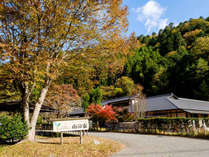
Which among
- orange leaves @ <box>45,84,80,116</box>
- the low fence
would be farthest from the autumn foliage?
the low fence

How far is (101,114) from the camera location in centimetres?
2023

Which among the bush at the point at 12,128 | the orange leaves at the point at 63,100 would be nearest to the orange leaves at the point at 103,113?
the orange leaves at the point at 63,100

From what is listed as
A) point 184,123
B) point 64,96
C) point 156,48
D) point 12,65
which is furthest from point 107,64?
point 156,48

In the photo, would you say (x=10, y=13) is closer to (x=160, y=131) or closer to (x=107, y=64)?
(x=107, y=64)

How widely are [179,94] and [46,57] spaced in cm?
3645

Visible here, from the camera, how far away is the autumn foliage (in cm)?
1973

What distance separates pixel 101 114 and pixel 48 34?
13.7 metres

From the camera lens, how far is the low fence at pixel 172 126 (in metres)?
12.1

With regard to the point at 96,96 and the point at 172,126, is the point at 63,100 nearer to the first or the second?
the point at 96,96

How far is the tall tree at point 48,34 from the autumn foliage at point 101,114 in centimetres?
1144

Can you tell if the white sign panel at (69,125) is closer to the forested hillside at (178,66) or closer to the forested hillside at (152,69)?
the forested hillside at (152,69)

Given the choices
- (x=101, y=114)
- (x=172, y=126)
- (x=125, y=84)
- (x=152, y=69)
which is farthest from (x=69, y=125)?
(x=152, y=69)

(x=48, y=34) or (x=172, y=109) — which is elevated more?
(x=48, y=34)

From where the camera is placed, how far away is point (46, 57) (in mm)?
7742
